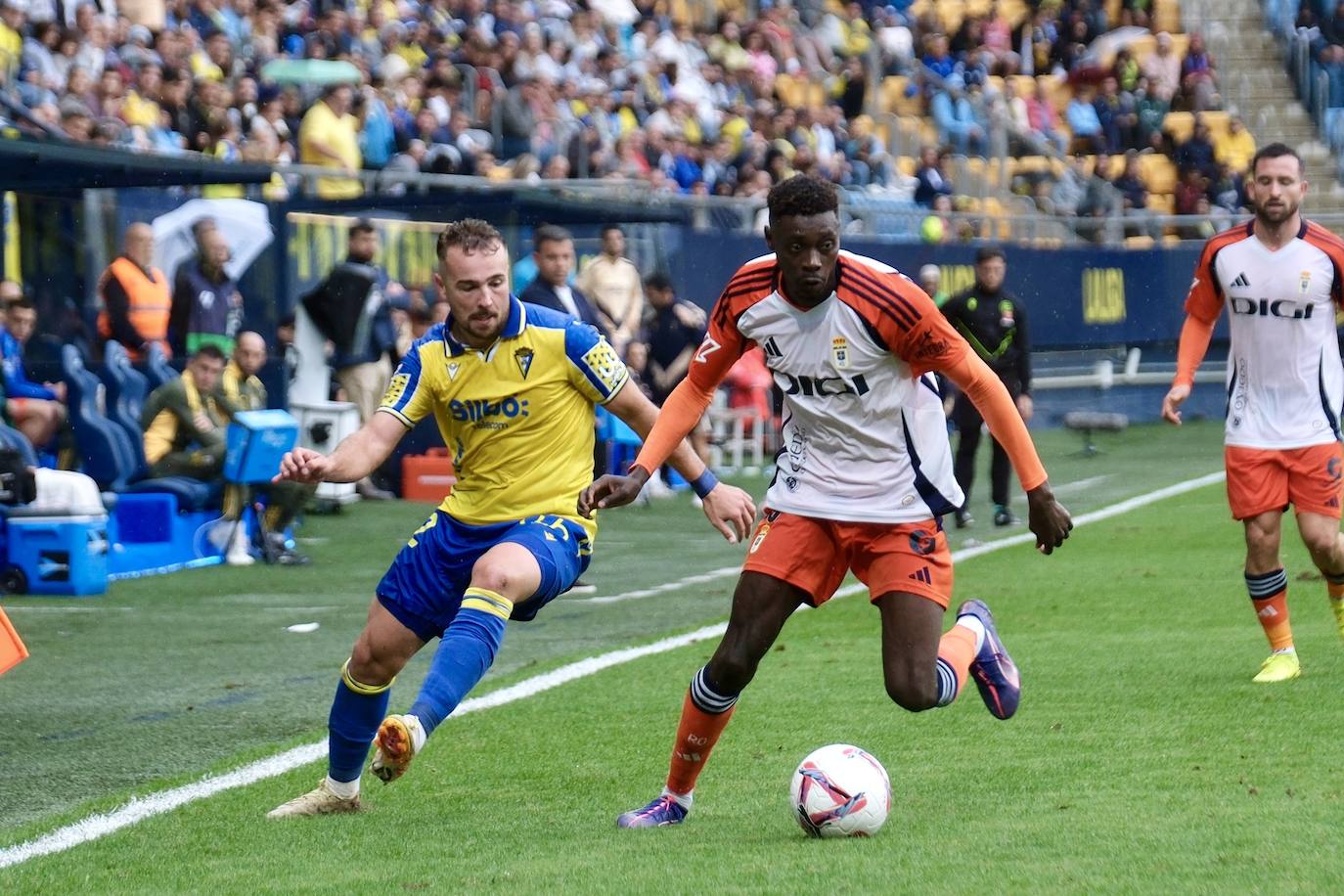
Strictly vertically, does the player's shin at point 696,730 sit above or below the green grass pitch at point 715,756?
above

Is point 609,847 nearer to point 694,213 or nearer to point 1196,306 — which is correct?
point 1196,306

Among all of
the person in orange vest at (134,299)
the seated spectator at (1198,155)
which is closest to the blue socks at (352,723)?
the person in orange vest at (134,299)

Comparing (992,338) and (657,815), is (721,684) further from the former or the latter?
(992,338)

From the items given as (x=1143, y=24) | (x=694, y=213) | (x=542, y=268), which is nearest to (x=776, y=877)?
(x=542, y=268)

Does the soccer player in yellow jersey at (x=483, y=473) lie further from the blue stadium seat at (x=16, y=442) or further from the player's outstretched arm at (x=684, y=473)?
the blue stadium seat at (x=16, y=442)

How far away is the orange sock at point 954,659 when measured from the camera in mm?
6121

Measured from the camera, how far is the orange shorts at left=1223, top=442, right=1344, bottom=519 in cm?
868

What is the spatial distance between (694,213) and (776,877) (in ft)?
57.6

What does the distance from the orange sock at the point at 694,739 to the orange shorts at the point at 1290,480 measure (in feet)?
11.8

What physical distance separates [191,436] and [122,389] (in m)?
0.71

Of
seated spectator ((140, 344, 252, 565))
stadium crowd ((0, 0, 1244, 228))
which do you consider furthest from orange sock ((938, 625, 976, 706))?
stadium crowd ((0, 0, 1244, 228))

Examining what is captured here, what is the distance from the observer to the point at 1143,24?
35406mm

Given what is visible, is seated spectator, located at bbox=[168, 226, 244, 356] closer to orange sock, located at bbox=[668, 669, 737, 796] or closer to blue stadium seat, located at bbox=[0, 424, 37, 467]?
blue stadium seat, located at bbox=[0, 424, 37, 467]

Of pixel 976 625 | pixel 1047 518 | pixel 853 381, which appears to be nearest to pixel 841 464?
pixel 853 381
